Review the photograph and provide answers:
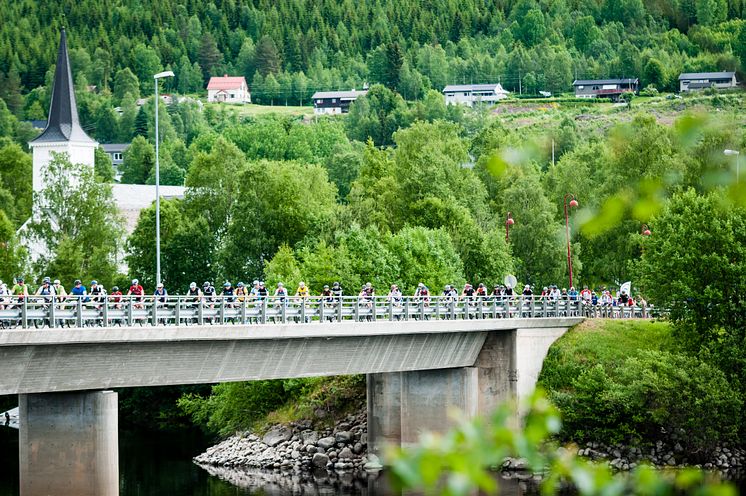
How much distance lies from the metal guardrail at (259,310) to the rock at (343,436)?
6.65m

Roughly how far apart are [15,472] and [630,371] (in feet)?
79.2

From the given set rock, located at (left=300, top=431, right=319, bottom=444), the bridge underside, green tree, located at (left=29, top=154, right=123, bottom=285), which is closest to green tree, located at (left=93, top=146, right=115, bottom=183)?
green tree, located at (left=29, top=154, right=123, bottom=285)

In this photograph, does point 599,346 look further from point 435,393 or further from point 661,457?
point 435,393

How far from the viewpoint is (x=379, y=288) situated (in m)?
70.4

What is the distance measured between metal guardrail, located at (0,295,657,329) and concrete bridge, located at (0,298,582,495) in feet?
1.73

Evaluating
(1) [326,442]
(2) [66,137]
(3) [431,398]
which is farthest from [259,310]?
(2) [66,137]

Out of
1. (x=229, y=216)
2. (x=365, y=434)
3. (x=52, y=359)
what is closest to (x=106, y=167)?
(x=229, y=216)

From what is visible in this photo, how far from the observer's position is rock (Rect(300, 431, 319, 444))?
59438 mm

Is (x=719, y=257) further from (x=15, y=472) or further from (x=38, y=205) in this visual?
(x=38, y=205)

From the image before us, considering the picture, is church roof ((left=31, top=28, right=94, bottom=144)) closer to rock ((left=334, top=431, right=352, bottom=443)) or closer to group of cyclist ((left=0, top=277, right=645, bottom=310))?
group of cyclist ((left=0, top=277, right=645, bottom=310))

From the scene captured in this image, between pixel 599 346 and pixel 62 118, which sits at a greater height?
pixel 62 118

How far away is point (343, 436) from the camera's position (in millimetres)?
59062

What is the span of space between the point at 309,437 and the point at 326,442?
4.43 feet

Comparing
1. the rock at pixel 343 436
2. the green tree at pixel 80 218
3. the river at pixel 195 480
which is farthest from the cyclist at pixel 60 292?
the green tree at pixel 80 218
